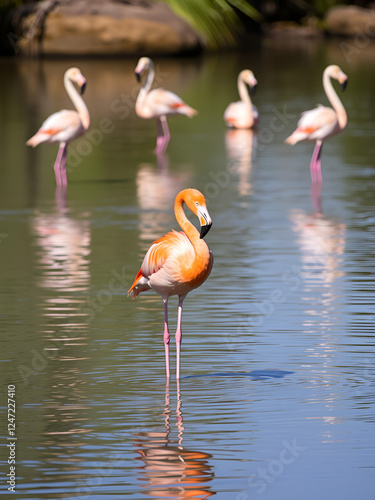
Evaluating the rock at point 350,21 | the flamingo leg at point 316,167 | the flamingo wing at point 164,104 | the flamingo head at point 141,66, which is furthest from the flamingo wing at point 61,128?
the rock at point 350,21

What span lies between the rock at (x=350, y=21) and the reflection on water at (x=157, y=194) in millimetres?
28813

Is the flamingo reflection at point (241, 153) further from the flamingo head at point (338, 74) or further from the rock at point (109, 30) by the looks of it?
the rock at point (109, 30)

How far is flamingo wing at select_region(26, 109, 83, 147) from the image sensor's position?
12.3m

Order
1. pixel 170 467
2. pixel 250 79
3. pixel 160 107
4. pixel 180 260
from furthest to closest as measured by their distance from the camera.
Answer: pixel 250 79 < pixel 160 107 < pixel 180 260 < pixel 170 467

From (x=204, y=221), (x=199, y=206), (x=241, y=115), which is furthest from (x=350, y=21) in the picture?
(x=204, y=221)

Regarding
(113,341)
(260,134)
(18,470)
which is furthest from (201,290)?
(260,134)

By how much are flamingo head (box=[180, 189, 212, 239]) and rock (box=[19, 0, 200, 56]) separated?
25504 mm

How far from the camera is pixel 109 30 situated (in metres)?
30.6

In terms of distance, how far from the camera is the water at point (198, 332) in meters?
4.66

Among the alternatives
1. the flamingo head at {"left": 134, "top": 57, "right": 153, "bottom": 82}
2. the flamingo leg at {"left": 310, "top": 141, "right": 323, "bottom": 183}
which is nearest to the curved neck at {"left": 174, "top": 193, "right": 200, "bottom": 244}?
the flamingo leg at {"left": 310, "top": 141, "right": 323, "bottom": 183}

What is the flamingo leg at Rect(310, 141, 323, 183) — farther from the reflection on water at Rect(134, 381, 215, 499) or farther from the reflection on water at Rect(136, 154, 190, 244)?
the reflection on water at Rect(134, 381, 215, 499)

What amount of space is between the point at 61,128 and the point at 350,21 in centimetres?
3153

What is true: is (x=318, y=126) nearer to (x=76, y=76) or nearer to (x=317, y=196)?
(x=317, y=196)

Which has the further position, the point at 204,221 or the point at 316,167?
the point at 316,167
